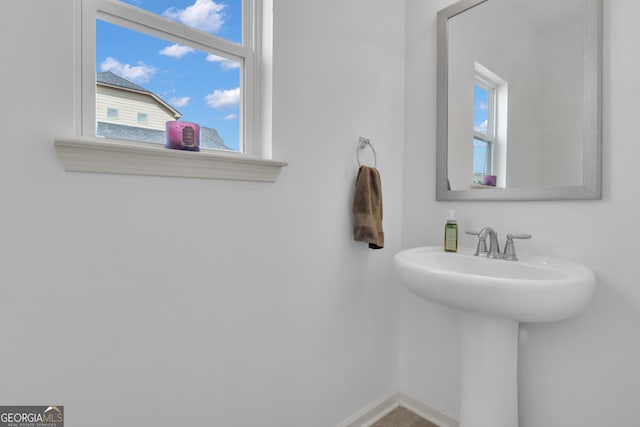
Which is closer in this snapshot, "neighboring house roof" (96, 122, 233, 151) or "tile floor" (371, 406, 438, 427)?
"neighboring house roof" (96, 122, 233, 151)

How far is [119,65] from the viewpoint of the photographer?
941 millimetres

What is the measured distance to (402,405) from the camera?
1645 millimetres

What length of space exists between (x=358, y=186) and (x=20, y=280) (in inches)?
44.6

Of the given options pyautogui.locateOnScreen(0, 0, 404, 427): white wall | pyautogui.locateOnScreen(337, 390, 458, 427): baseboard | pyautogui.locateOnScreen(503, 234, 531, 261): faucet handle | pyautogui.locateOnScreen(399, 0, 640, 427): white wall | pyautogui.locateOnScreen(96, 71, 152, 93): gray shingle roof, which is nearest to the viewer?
pyautogui.locateOnScreen(0, 0, 404, 427): white wall

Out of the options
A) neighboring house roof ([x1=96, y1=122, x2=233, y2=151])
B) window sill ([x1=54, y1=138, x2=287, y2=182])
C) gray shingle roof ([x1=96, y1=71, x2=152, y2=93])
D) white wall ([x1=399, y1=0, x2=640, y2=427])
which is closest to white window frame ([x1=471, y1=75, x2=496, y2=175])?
white wall ([x1=399, y1=0, x2=640, y2=427])

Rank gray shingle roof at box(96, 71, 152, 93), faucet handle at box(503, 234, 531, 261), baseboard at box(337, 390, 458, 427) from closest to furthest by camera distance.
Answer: gray shingle roof at box(96, 71, 152, 93)
faucet handle at box(503, 234, 531, 261)
baseboard at box(337, 390, 458, 427)

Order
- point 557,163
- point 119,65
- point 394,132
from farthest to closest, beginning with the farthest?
point 394,132 < point 557,163 < point 119,65

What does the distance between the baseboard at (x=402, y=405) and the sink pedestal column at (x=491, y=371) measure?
0.39 m

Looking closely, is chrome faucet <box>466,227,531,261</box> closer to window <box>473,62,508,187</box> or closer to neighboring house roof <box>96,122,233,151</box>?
window <box>473,62,508,187</box>

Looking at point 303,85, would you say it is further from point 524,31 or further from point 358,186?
point 524,31

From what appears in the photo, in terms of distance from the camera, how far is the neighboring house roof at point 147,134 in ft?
3.03

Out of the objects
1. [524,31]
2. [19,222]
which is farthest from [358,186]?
[19,222]

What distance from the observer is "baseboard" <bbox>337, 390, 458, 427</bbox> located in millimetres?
1469

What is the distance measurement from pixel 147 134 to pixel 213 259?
0.46 m
